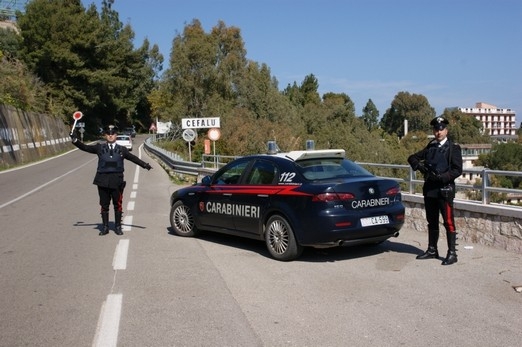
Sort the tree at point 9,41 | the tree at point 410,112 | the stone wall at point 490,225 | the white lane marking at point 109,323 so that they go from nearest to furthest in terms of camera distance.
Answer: the white lane marking at point 109,323, the stone wall at point 490,225, the tree at point 9,41, the tree at point 410,112

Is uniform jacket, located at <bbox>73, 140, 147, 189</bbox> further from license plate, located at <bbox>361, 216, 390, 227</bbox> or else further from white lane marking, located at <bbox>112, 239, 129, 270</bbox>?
license plate, located at <bbox>361, 216, 390, 227</bbox>

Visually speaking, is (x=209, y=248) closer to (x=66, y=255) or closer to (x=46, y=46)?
(x=66, y=255)

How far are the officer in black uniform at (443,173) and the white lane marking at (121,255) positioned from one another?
4.14m

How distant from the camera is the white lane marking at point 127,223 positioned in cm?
1059

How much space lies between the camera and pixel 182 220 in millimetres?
9672

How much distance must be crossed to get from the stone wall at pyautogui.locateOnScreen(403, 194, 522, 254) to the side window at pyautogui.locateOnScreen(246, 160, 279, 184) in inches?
117

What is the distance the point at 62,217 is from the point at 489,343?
991cm

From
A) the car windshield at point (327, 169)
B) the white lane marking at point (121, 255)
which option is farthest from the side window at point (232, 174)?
the white lane marking at point (121, 255)

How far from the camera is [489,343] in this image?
14.4 ft

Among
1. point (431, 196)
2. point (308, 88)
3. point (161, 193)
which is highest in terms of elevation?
point (308, 88)

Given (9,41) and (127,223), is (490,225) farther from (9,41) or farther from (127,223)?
(9,41)

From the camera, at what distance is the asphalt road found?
464 cm

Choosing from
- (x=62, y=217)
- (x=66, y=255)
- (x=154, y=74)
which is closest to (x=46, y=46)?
(x=154, y=74)

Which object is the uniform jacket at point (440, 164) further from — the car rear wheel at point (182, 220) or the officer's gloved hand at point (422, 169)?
the car rear wheel at point (182, 220)
